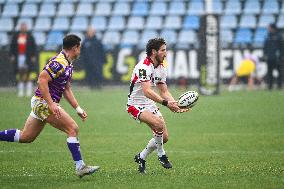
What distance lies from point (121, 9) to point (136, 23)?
1.21m

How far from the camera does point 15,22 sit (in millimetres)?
35875

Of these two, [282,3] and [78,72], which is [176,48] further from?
[282,3]

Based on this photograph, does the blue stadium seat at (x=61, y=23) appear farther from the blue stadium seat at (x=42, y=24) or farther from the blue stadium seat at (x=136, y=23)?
the blue stadium seat at (x=136, y=23)

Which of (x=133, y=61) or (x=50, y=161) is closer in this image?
(x=50, y=161)

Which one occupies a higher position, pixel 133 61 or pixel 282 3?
pixel 282 3

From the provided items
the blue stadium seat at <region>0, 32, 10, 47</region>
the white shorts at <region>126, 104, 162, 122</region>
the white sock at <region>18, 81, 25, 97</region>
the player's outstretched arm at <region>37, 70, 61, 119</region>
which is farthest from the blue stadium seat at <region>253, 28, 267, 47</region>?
the player's outstretched arm at <region>37, 70, 61, 119</region>

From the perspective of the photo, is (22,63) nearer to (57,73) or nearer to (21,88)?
(21,88)

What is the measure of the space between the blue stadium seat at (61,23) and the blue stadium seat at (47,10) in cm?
41

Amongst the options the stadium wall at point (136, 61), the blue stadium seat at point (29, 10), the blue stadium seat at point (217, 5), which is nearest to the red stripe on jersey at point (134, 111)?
the stadium wall at point (136, 61)

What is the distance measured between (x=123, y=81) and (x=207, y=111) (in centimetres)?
1005

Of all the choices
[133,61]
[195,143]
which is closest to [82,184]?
[195,143]

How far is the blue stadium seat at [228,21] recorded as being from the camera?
34.1 m

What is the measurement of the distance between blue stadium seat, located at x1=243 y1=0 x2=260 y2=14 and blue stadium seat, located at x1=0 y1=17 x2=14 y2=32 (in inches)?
421

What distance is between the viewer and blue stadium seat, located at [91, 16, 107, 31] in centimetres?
3491
